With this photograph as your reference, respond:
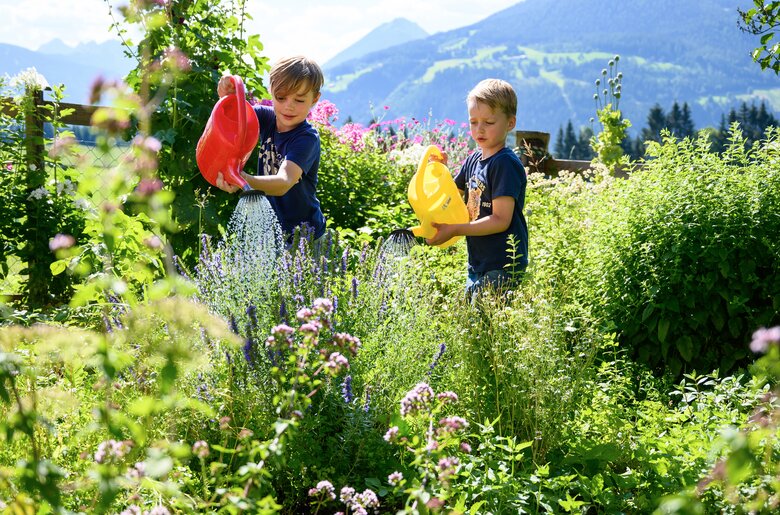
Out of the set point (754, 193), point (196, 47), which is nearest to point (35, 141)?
point (196, 47)

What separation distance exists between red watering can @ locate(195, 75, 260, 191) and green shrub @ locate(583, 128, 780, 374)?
1.89 meters

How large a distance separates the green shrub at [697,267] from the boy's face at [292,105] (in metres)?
1.72

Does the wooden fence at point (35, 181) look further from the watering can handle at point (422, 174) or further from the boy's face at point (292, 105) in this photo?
the watering can handle at point (422, 174)

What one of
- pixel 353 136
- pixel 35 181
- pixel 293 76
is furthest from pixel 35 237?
pixel 353 136

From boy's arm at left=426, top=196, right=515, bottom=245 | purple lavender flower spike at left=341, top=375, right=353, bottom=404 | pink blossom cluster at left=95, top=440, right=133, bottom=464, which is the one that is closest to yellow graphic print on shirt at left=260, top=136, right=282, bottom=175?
boy's arm at left=426, top=196, right=515, bottom=245

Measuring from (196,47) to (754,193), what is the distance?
320 centimetres

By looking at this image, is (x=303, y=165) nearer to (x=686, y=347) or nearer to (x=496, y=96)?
(x=496, y=96)

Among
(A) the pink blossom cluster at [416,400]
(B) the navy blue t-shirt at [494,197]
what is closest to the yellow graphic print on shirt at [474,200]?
(B) the navy blue t-shirt at [494,197]

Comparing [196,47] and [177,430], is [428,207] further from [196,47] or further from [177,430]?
[196,47]

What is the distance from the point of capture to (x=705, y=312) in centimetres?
362

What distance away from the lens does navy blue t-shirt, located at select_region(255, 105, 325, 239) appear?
3.29 meters

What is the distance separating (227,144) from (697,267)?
2.33 m

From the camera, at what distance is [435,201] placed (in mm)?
3057

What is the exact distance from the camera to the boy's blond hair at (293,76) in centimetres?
321
